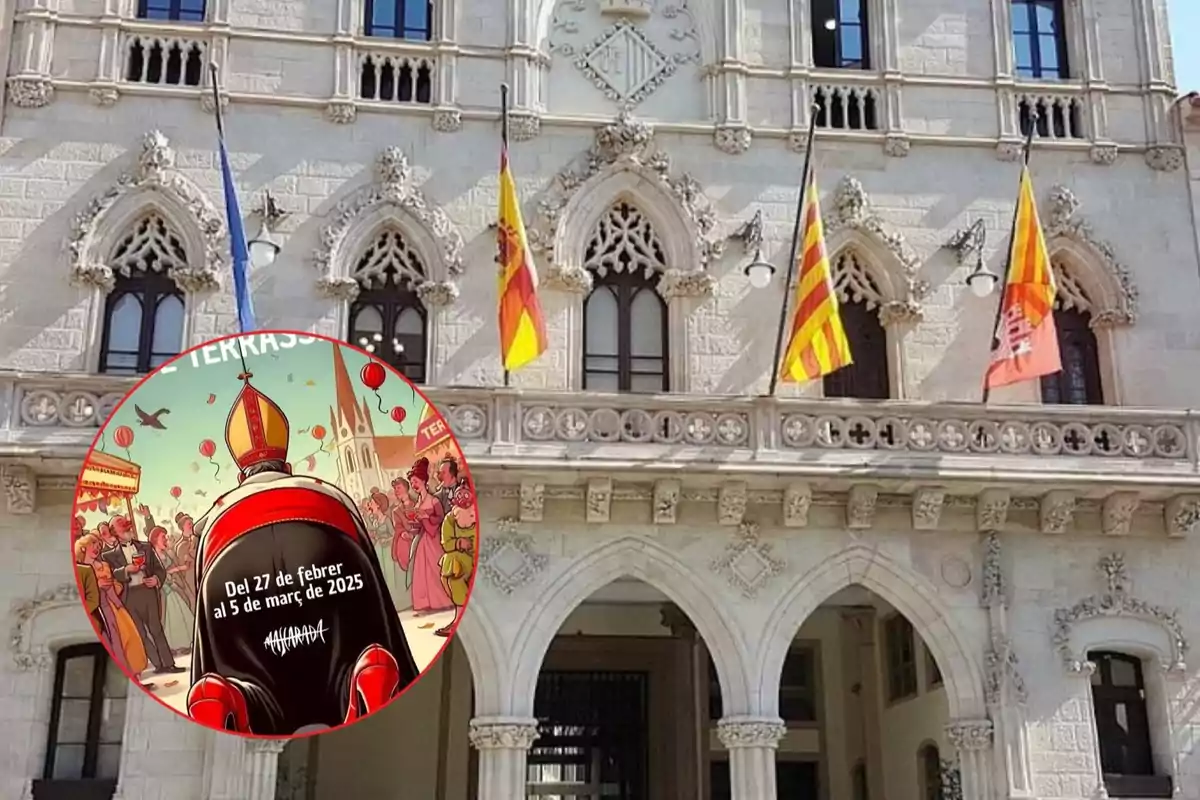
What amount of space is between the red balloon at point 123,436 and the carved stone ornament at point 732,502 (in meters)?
7.60

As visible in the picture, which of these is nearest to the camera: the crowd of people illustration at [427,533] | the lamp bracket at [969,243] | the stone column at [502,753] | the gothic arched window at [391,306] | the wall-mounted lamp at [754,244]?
the crowd of people illustration at [427,533]

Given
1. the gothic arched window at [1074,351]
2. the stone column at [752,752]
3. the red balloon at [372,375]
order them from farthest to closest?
the gothic arched window at [1074,351]
the stone column at [752,752]
the red balloon at [372,375]

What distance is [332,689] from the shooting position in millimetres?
13516

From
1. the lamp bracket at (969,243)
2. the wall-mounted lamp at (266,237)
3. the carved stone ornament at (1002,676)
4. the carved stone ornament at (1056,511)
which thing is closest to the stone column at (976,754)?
the carved stone ornament at (1002,676)

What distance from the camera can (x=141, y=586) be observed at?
14094 millimetres

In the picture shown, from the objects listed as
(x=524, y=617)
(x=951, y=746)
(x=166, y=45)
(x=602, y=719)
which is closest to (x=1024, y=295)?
(x=951, y=746)

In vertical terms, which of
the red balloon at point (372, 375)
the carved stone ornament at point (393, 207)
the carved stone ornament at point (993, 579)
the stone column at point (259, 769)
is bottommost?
the stone column at point (259, 769)

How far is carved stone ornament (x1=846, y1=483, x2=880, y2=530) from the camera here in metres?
18.5

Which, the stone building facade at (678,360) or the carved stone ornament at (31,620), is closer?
the carved stone ornament at (31,620)

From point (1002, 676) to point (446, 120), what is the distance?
36.3 ft

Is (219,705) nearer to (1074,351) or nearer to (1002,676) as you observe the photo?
(1002,676)

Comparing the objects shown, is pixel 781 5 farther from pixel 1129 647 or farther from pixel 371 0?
pixel 1129 647

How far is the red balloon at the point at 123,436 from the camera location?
1421cm

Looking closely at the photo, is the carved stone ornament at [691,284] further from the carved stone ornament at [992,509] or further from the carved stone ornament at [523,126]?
the carved stone ornament at [992,509]
